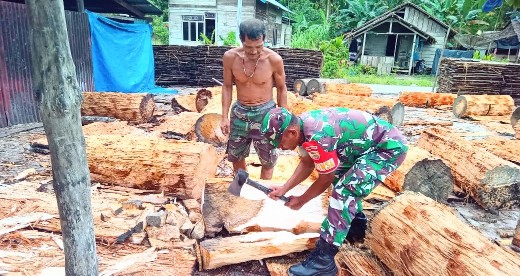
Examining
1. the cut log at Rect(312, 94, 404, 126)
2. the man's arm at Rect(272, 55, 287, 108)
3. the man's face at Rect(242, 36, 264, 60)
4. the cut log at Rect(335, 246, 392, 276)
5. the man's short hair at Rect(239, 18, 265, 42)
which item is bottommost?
the cut log at Rect(335, 246, 392, 276)

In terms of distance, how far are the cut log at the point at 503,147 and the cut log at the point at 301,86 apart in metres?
6.41

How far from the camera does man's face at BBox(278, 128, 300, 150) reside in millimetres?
2242

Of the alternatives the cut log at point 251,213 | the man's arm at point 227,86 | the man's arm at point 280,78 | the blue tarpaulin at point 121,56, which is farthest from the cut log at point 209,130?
the blue tarpaulin at point 121,56

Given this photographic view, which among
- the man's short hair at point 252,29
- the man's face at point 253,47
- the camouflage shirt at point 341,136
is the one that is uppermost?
the man's short hair at point 252,29

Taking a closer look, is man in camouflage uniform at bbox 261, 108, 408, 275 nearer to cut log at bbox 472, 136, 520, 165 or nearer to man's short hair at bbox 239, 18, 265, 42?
man's short hair at bbox 239, 18, 265, 42

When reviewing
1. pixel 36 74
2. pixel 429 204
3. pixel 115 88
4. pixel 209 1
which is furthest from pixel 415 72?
pixel 36 74

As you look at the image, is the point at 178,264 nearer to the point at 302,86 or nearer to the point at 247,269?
the point at 247,269

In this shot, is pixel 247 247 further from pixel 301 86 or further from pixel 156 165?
pixel 301 86

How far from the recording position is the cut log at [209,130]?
20.1 feet

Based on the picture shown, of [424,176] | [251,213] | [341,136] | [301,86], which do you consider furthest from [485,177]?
[301,86]

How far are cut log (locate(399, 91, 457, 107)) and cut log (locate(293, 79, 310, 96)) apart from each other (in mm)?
3026

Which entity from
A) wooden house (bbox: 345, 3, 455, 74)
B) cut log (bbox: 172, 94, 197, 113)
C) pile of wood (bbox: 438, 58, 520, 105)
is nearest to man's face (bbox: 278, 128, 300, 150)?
cut log (bbox: 172, 94, 197, 113)

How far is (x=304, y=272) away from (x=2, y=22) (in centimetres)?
742

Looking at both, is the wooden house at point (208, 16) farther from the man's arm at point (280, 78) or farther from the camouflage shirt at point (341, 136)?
A: the camouflage shirt at point (341, 136)
